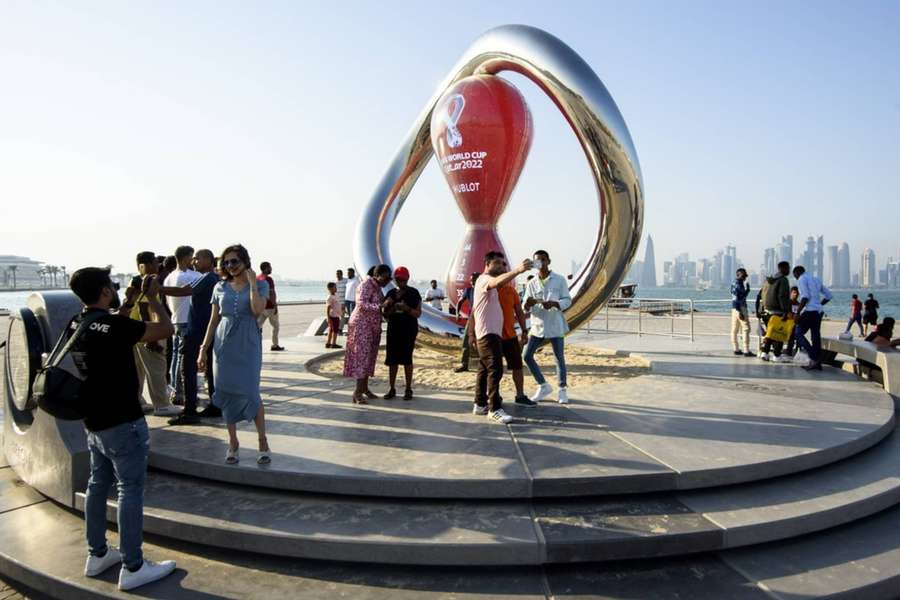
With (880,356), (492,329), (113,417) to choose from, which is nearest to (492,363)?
(492,329)

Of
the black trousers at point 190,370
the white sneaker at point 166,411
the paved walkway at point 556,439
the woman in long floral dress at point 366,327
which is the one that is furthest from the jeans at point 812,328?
the white sneaker at point 166,411

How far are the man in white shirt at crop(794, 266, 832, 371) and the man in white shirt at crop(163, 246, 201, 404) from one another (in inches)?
291

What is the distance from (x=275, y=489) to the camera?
3.73 m

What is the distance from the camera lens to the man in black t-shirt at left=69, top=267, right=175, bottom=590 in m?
2.68

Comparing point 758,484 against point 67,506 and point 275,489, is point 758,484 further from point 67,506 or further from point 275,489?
point 67,506

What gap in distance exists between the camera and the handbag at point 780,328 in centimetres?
832

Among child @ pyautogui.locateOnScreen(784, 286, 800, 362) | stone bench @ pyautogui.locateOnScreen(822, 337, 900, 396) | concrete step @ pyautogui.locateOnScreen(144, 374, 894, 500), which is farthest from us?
child @ pyautogui.locateOnScreen(784, 286, 800, 362)

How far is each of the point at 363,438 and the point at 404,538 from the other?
5.35 ft

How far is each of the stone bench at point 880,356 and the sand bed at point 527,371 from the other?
8.50 ft

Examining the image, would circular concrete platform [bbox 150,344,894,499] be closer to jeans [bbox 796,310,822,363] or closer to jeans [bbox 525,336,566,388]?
jeans [bbox 525,336,566,388]

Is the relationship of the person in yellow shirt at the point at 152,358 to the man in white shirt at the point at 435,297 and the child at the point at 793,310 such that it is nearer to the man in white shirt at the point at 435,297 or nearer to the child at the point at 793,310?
the man in white shirt at the point at 435,297

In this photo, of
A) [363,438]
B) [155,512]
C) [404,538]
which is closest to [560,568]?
Result: [404,538]

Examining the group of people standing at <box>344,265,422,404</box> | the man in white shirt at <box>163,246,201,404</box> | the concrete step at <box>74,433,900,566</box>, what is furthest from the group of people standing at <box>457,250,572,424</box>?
the man in white shirt at <box>163,246,201,404</box>

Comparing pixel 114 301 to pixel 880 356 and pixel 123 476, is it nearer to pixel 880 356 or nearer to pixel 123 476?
pixel 123 476
